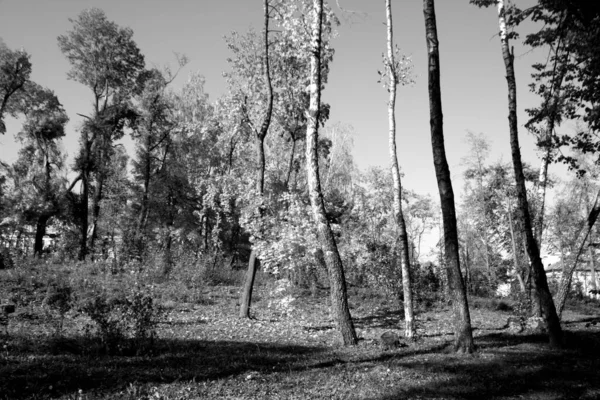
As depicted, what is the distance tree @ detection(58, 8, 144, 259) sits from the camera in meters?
24.5

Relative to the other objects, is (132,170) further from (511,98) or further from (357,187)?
(511,98)

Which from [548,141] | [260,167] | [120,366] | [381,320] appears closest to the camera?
[120,366]

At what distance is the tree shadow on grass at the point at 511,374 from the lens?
18.7ft

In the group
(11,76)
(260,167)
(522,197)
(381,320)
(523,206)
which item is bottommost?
(381,320)

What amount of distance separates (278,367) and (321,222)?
11.8ft

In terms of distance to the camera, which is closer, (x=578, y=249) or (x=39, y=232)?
(x=578, y=249)

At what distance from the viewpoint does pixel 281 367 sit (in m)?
7.14

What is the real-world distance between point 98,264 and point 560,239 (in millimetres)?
43459

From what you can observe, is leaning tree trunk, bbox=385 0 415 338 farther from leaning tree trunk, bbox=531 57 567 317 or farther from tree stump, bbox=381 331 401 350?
leaning tree trunk, bbox=531 57 567 317

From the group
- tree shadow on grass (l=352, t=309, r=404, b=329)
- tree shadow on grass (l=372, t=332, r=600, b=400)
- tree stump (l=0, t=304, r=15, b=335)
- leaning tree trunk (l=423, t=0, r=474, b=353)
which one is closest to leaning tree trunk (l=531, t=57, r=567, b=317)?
tree shadow on grass (l=372, t=332, r=600, b=400)

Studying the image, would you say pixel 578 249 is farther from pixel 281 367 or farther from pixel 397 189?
pixel 281 367

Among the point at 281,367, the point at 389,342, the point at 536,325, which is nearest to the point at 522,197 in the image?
the point at 536,325

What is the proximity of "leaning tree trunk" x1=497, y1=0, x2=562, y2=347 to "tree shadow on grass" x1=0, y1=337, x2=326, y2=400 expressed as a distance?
545 centimetres

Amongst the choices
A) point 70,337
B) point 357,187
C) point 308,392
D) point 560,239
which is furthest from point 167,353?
point 560,239
